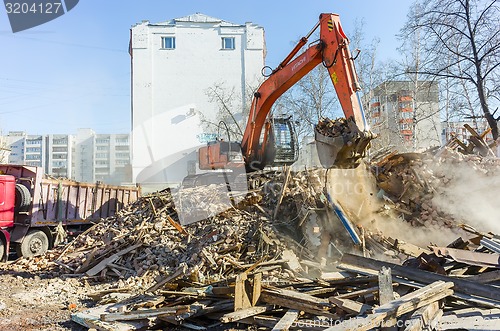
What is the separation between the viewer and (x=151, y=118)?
3378 cm

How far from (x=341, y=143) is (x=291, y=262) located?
7.70 feet

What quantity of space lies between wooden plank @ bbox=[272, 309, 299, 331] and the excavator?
3.31m

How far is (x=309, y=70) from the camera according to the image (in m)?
8.98

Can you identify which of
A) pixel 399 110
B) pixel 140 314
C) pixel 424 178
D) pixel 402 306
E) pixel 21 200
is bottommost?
pixel 140 314

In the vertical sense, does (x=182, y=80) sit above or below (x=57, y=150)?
above

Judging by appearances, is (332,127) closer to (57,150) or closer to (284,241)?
(284,241)

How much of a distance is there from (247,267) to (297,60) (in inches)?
190

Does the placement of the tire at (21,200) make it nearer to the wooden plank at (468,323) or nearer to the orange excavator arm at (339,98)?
the orange excavator arm at (339,98)

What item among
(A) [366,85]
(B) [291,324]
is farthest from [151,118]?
(B) [291,324]

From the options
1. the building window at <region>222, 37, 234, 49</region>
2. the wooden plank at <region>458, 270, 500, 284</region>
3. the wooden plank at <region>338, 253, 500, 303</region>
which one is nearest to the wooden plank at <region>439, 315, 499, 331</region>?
the wooden plank at <region>338, 253, 500, 303</region>

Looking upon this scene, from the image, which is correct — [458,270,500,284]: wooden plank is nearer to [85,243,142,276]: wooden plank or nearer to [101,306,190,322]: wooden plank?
[101,306,190,322]: wooden plank

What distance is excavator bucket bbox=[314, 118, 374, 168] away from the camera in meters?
6.83

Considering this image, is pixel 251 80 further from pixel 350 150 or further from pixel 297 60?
pixel 350 150

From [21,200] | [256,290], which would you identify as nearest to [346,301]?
[256,290]
